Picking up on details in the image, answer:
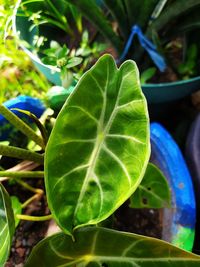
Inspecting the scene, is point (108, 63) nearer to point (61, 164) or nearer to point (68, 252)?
point (61, 164)

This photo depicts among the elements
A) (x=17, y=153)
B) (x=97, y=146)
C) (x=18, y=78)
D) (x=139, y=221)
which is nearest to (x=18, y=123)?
(x=17, y=153)

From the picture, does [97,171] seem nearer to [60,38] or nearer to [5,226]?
[5,226]

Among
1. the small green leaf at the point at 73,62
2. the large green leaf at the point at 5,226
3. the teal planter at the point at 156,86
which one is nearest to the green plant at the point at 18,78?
the teal planter at the point at 156,86

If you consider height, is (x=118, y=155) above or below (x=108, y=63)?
below

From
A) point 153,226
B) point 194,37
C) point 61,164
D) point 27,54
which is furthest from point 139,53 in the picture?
point 61,164

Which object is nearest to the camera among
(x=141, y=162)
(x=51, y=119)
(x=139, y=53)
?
(x=141, y=162)

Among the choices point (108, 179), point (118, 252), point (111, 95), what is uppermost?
point (111, 95)

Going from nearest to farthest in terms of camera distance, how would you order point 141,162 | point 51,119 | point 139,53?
point 141,162, point 51,119, point 139,53
